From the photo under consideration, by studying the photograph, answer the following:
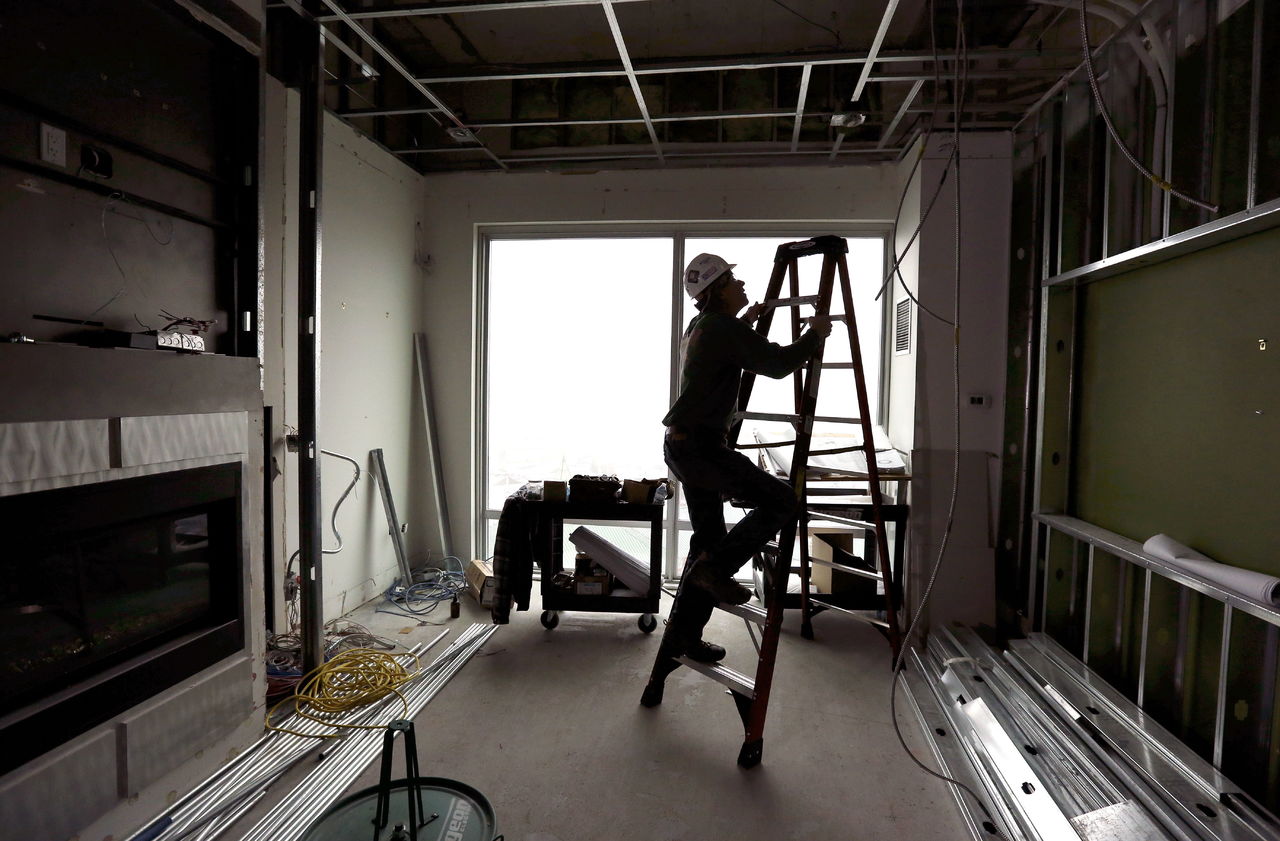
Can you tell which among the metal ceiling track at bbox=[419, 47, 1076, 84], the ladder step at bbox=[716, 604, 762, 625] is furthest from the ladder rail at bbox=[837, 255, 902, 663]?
the metal ceiling track at bbox=[419, 47, 1076, 84]

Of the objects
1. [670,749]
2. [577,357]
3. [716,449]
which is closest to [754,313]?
[716,449]

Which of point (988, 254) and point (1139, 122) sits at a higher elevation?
point (1139, 122)

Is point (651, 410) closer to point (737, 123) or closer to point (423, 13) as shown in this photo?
point (737, 123)

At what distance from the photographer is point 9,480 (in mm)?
1430

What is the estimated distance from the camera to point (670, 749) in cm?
226

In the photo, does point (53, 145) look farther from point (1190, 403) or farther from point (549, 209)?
point (1190, 403)

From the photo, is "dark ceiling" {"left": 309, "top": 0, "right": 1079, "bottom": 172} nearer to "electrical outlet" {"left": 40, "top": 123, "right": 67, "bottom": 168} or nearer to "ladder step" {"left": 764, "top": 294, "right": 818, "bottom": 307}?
"ladder step" {"left": 764, "top": 294, "right": 818, "bottom": 307}

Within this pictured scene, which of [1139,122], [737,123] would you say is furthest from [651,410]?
[1139,122]

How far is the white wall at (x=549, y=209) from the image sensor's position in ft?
12.7

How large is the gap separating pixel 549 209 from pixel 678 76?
1.15m

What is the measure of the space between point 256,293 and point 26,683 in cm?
130

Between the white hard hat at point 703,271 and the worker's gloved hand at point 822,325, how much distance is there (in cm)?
45

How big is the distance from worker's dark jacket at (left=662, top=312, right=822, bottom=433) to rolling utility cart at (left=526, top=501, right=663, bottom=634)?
0.93 m

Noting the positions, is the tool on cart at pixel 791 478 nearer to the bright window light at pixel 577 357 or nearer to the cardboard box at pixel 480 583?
the cardboard box at pixel 480 583
